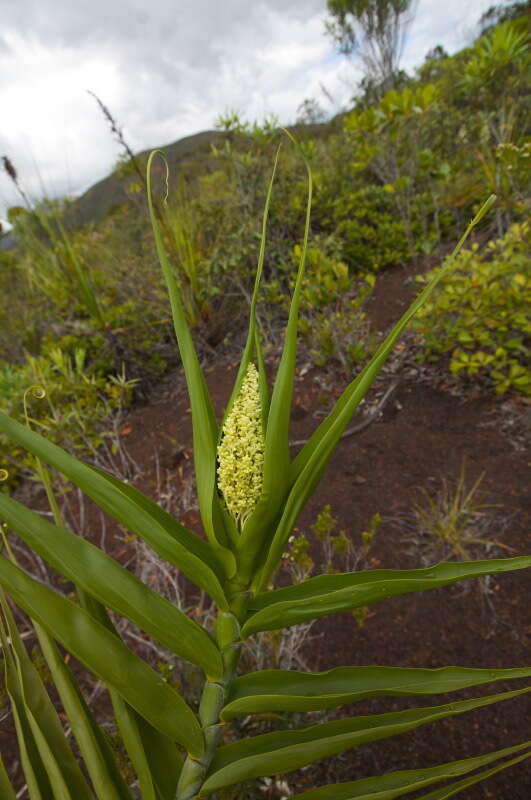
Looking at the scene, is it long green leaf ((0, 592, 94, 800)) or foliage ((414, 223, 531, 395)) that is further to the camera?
foliage ((414, 223, 531, 395))

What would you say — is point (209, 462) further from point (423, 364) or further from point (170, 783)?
point (423, 364)

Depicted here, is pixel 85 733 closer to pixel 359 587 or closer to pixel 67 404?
pixel 359 587

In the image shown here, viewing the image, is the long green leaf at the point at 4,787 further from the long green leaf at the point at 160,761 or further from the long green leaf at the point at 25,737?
the long green leaf at the point at 160,761

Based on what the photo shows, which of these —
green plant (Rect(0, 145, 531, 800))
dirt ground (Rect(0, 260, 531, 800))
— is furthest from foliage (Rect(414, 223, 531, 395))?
green plant (Rect(0, 145, 531, 800))

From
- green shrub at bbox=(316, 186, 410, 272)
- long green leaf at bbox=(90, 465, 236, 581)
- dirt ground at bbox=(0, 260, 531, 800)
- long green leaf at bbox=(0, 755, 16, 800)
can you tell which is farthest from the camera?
green shrub at bbox=(316, 186, 410, 272)

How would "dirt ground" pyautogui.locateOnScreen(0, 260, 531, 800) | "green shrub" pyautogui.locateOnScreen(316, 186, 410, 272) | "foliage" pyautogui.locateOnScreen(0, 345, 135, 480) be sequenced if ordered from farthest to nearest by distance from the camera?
"green shrub" pyautogui.locateOnScreen(316, 186, 410, 272) → "foliage" pyautogui.locateOnScreen(0, 345, 135, 480) → "dirt ground" pyautogui.locateOnScreen(0, 260, 531, 800)

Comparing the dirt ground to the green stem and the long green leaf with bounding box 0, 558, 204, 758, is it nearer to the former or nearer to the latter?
the green stem
